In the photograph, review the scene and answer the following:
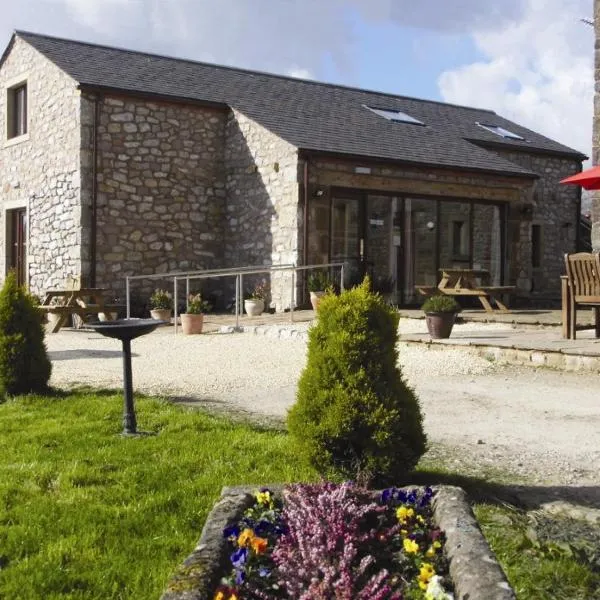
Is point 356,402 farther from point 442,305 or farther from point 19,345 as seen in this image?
point 442,305

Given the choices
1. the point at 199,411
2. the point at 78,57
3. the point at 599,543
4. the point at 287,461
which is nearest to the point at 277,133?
the point at 78,57

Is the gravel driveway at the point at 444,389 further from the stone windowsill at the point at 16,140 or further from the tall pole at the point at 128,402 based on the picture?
the stone windowsill at the point at 16,140

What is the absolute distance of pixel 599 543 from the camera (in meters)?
3.28

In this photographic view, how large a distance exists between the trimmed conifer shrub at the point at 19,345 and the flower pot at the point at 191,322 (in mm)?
5850

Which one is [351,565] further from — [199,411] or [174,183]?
[174,183]

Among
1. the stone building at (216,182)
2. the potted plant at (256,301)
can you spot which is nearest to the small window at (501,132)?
the stone building at (216,182)

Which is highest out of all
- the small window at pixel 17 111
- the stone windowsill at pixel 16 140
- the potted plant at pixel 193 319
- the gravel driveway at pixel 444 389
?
the small window at pixel 17 111

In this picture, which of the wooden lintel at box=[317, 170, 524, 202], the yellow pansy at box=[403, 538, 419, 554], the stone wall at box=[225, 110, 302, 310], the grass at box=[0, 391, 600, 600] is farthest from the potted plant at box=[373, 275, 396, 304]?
the yellow pansy at box=[403, 538, 419, 554]

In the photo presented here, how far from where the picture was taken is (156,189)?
54.6 ft

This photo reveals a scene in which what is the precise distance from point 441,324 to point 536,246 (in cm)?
→ 1179

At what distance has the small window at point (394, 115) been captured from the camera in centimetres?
1983

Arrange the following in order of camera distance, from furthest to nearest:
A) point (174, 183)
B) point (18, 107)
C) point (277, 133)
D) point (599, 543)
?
point (18, 107) → point (174, 183) → point (277, 133) → point (599, 543)

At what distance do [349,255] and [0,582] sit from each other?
13.6 metres

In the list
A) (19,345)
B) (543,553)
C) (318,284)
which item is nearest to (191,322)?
(318,284)
